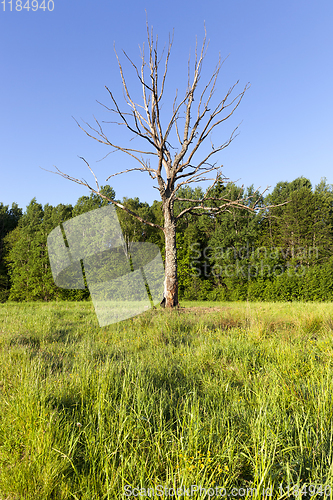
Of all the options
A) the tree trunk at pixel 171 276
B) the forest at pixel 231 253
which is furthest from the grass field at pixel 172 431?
the forest at pixel 231 253

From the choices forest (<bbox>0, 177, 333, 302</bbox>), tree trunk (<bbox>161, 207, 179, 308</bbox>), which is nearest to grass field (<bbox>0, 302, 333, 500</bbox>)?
tree trunk (<bbox>161, 207, 179, 308</bbox>)

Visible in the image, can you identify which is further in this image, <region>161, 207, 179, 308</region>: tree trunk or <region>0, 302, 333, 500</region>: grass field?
<region>161, 207, 179, 308</region>: tree trunk

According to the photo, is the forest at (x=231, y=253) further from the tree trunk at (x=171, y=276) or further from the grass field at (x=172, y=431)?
the grass field at (x=172, y=431)

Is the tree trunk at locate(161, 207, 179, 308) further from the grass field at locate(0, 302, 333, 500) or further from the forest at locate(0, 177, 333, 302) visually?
the forest at locate(0, 177, 333, 302)

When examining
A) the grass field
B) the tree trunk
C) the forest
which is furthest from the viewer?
the forest

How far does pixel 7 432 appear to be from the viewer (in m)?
1.95

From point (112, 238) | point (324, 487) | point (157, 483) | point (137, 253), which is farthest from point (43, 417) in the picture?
point (137, 253)

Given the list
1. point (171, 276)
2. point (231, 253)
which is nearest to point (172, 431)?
point (171, 276)

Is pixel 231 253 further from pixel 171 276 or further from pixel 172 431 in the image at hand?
pixel 172 431

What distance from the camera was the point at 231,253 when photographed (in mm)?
32625

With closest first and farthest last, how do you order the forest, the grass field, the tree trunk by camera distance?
the grass field < the tree trunk < the forest

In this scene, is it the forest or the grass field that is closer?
the grass field

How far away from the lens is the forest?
2822cm

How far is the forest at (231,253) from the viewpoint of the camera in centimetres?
2822
